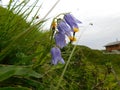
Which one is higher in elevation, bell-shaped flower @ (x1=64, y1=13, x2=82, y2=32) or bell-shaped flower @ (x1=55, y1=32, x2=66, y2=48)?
bell-shaped flower @ (x1=64, y1=13, x2=82, y2=32)

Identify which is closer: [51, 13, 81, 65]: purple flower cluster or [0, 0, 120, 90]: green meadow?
[51, 13, 81, 65]: purple flower cluster

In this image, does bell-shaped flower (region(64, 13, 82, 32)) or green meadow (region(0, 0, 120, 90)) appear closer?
bell-shaped flower (region(64, 13, 82, 32))

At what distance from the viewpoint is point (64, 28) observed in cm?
184

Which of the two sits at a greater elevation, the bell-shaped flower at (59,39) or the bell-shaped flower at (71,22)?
Result: the bell-shaped flower at (71,22)

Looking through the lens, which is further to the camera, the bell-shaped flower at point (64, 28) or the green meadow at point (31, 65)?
the green meadow at point (31, 65)

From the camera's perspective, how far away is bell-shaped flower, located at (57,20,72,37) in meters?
1.82

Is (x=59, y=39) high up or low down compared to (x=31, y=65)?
up

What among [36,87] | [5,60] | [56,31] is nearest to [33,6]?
[5,60]

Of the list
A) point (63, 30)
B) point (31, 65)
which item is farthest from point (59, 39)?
point (31, 65)

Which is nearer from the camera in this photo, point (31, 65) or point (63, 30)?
point (63, 30)

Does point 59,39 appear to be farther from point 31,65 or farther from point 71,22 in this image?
point 31,65

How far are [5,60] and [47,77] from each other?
1.24ft

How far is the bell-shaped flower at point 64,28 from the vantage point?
5.98 feet

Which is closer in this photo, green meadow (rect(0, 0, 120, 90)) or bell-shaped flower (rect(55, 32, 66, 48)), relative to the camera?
bell-shaped flower (rect(55, 32, 66, 48))
